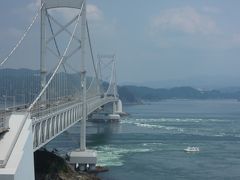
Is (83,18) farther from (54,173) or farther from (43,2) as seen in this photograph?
(54,173)

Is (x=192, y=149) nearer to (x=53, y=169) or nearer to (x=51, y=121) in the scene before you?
(x=53, y=169)

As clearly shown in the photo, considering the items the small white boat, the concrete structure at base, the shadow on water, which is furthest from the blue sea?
the concrete structure at base

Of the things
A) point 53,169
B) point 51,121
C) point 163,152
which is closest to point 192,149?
point 163,152

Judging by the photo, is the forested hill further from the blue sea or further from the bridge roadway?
the bridge roadway

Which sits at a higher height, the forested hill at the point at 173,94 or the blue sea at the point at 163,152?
the forested hill at the point at 173,94

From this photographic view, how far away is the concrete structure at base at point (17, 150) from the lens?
6.07 metres

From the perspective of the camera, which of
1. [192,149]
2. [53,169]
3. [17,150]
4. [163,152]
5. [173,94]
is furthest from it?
[173,94]

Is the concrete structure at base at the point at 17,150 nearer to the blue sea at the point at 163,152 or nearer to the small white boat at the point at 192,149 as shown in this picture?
Result: the blue sea at the point at 163,152

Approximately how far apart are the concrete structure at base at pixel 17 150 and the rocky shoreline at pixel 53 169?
588 centimetres

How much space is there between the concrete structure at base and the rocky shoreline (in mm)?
5875

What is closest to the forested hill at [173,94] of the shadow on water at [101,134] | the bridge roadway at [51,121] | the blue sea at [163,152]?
the shadow on water at [101,134]

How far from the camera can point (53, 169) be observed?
14773 millimetres

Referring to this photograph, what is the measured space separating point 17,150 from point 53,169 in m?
8.14

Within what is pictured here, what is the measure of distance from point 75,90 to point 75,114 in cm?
438
